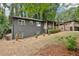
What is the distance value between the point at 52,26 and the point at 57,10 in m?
0.18

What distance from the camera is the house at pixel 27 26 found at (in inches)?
92.1

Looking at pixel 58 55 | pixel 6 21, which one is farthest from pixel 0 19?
Answer: pixel 58 55

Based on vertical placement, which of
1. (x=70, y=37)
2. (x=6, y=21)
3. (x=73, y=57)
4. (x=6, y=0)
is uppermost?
(x=6, y=0)

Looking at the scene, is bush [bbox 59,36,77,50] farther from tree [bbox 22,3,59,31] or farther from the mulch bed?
tree [bbox 22,3,59,31]

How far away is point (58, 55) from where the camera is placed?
2312 millimetres

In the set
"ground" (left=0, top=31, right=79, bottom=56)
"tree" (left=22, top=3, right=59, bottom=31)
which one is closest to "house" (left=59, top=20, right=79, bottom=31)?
"ground" (left=0, top=31, right=79, bottom=56)

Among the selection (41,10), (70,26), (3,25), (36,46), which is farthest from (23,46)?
(70,26)

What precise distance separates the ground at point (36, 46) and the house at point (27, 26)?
0.06m

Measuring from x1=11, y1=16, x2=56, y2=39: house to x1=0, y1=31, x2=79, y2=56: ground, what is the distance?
0.06 meters

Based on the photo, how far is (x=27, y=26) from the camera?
236 cm

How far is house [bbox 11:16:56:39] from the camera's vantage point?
2340 millimetres

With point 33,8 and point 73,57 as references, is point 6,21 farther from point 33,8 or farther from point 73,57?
point 73,57

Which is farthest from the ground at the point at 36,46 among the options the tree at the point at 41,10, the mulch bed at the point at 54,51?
the tree at the point at 41,10

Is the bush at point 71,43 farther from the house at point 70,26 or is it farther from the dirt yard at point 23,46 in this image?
the dirt yard at point 23,46
